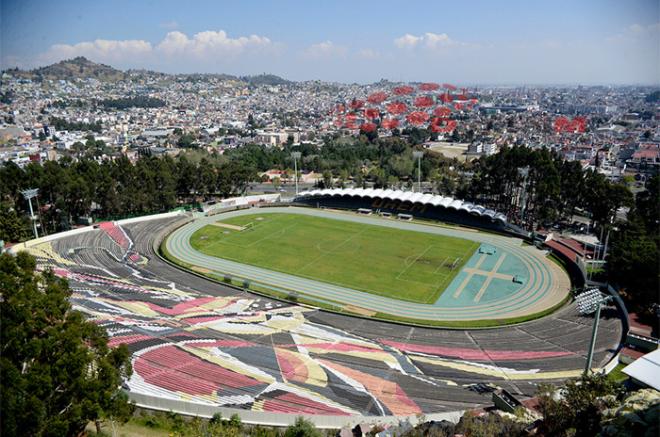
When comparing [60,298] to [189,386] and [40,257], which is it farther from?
[40,257]

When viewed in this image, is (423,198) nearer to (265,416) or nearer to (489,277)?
(489,277)

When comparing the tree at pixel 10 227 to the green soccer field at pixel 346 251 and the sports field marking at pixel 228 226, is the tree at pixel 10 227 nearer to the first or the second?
the green soccer field at pixel 346 251

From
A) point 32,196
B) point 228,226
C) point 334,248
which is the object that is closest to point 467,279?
point 334,248

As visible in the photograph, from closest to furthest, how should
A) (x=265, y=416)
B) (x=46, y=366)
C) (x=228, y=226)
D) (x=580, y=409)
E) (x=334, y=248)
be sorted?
(x=46, y=366)
(x=580, y=409)
(x=265, y=416)
(x=334, y=248)
(x=228, y=226)

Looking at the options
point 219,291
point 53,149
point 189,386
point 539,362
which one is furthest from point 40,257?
point 53,149

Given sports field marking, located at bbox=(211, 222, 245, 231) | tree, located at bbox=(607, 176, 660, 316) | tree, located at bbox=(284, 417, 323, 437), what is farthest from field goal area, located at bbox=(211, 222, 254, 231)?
tree, located at bbox=(284, 417, 323, 437)

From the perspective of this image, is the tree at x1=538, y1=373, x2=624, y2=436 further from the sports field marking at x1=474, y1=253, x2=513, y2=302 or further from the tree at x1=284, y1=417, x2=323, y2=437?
the sports field marking at x1=474, y1=253, x2=513, y2=302

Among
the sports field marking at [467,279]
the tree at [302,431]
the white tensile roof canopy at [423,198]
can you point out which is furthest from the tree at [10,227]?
the sports field marking at [467,279]
